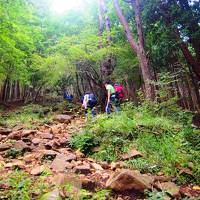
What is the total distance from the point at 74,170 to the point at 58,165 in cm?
38

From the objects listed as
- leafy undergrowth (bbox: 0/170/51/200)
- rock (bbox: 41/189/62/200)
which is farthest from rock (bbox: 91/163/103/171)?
rock (bbox: 41/189/62/200)

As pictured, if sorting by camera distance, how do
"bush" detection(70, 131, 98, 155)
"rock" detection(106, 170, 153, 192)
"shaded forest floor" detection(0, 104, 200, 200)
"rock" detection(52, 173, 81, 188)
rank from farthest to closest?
"bush" detection(70, 131, 98, 155) < "rock" detection(106, 170, 153, 192) < "rock" detection(52, 173, 81, 188) < "shaded forest floor" detection(0, 104, 200, 200)

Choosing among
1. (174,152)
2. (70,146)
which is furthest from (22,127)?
(174,152)

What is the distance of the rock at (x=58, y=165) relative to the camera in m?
6.58

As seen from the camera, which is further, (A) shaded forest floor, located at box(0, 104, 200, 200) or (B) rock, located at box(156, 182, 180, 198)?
(B) rock, located at box(156, 182, 180, 198)

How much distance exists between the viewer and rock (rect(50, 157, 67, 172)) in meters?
6.58

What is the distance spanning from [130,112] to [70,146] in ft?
10.8

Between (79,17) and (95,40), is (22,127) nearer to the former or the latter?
(95,40)

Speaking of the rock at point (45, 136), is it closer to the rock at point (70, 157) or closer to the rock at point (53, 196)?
the rock at point (70, 157)

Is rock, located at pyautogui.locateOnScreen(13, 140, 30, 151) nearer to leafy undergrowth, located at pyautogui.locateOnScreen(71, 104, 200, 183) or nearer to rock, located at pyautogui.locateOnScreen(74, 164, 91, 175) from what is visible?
leafy undergrowth, located at pyautogui.locateOnScreen(71, 104, 200, 183)

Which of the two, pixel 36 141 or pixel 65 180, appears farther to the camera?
pixel 36 141

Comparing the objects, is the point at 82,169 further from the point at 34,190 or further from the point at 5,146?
the point at 5,146

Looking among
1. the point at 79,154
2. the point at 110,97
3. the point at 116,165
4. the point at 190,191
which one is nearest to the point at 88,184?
the point at 116,165

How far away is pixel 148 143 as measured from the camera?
8578 millimetres
